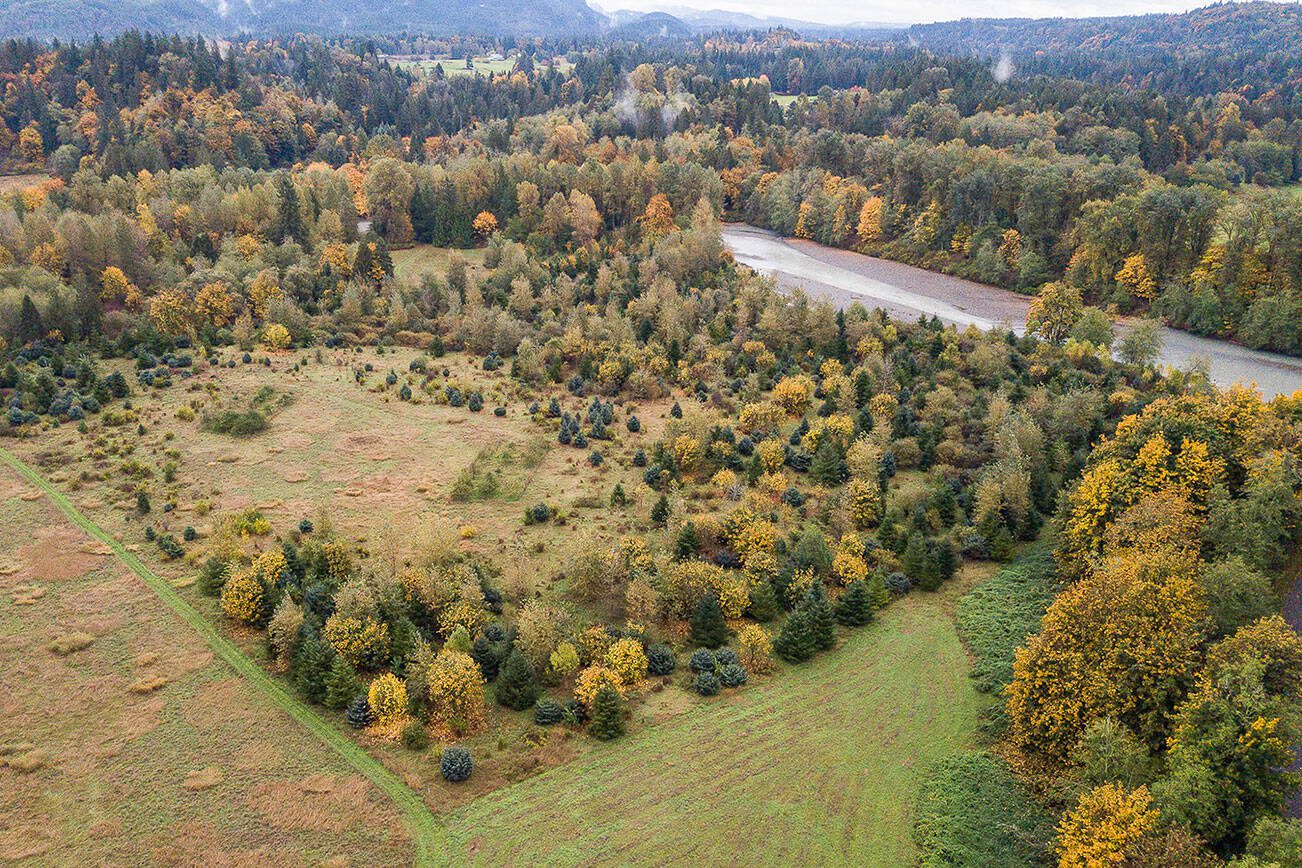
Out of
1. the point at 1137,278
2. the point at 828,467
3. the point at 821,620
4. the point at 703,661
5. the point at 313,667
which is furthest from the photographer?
the point at 1137,278

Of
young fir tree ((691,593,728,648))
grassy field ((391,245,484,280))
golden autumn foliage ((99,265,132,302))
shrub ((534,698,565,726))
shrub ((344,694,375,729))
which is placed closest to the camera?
shrub ((344,694,375,729))

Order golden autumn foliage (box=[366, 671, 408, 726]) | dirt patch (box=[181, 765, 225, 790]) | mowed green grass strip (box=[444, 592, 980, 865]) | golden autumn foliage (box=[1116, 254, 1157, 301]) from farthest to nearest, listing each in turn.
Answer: golden autumn foliage (box=[1116, 254, 1157, 301]), golden autumn foliage (box=[366, 671, 408, 726]), dirt patch (box=[181, 765, 225, 790]), mowed green grass strip (box=[444, 592, 980, 865])

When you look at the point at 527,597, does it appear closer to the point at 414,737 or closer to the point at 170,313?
the point at 414,737

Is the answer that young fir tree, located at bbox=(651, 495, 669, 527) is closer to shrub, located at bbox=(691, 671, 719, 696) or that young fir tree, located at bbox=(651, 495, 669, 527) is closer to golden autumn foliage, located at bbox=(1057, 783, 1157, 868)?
Result: shrub, located at bbox=(691, 671, 719, 696)

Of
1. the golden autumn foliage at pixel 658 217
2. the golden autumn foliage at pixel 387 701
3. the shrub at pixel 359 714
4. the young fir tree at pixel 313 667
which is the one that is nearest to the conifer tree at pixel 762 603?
the golden autumn foliage at pixel 387 701

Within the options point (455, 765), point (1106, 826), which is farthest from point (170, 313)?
point (1106, 826)

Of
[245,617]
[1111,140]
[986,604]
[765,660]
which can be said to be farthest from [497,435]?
[1111,140]

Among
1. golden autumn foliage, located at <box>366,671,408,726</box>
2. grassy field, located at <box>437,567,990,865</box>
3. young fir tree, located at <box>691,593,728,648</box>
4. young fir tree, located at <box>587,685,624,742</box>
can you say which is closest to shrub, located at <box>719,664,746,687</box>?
grassy field, located at <box>437,567,990,865</box>
